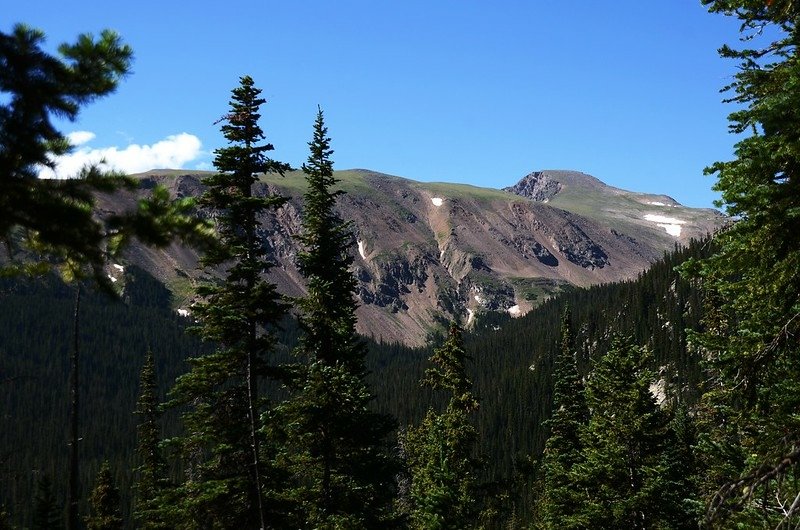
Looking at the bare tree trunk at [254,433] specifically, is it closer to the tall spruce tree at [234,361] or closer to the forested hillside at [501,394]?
the tall spruce tree at [234,361]

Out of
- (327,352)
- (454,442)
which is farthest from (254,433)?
(454,442)

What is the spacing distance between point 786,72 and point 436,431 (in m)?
25.9

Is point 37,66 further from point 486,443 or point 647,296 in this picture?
point 647,296

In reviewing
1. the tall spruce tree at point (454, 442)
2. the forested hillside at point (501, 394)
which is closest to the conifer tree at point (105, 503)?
the tall spruce tree at point (454, 442)

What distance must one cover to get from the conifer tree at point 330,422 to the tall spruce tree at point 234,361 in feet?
4.02

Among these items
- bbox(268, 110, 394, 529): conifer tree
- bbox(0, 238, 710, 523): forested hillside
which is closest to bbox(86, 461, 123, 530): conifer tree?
bbox(268, 110, 394, 529): conifer tree

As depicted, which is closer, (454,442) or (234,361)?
(234,361)

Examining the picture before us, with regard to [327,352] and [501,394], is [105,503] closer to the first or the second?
[327,352]

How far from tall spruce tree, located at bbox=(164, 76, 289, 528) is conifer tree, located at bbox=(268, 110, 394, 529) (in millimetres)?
1225

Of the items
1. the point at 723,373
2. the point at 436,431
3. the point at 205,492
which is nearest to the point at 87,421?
the point at 436,431

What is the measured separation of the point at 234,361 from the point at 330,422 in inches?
156

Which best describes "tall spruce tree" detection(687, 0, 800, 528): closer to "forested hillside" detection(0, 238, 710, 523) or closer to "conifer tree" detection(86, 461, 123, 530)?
"conifer tree" detection(86, 461, 123, 530)

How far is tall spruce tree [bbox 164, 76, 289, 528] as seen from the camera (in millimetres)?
17234

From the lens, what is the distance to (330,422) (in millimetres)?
19875
